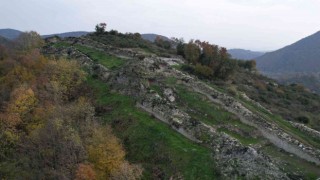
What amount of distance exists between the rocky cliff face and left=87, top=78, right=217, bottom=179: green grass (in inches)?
40.1

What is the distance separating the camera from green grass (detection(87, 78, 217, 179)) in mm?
34969

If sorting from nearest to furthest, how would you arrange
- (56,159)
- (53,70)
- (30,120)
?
1. (56,159)
2. (30,120)
3. (53,70)

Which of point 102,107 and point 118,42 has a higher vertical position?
point 118,42

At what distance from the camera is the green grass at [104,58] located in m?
62.9

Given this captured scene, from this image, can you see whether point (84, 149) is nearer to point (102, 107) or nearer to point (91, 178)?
point (91, 178)

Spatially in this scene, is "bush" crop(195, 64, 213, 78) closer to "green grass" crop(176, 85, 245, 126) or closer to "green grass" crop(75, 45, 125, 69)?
"green grass" crop(75, 45, 125, 69)

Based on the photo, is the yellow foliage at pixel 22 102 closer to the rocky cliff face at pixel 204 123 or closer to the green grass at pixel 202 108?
the rocky cliff face at pixel 204 123

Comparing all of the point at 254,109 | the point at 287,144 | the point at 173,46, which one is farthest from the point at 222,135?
the point at 173,46

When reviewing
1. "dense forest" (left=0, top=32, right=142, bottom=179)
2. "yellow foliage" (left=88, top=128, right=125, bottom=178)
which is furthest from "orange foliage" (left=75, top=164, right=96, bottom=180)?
"yellow foliage" (left=88, top=128, right=125, bottom=178)

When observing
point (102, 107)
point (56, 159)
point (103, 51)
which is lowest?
point (56, 159)

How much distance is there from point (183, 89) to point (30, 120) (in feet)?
63.6

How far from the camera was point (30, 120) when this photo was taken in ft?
153

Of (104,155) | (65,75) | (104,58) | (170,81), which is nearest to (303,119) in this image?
(170,81)

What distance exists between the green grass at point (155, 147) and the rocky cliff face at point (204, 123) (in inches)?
40.1
